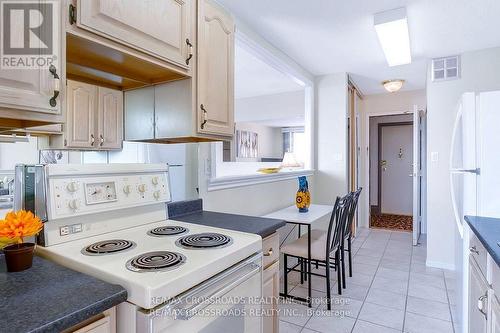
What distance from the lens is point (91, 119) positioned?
1422mm

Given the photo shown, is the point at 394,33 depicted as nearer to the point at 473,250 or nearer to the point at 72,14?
the point at 473,250

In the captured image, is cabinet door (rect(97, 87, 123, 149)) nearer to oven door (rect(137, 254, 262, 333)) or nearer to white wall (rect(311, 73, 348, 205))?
oven door (rect(137, 254, 262, 333))

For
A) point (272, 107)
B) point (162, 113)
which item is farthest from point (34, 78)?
point (272, 107)

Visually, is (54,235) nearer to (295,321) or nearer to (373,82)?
(295,321)

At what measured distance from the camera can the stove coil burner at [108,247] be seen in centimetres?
102

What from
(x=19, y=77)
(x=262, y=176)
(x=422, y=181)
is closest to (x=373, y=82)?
(x=422, y=181)

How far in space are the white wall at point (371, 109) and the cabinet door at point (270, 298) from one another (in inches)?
149

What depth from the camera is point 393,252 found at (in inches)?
144

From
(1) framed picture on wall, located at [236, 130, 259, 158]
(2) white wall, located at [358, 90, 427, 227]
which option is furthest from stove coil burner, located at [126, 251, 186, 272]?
(1) framed picture on wall, located at [236, 130, 259, 158]

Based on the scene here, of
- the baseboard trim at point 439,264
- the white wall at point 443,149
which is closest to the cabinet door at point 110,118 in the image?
the white wall at point 443,149

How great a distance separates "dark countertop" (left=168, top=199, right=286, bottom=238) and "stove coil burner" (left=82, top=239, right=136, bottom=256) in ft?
1.57

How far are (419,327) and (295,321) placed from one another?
89cm

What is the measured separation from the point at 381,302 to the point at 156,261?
86.6 inches

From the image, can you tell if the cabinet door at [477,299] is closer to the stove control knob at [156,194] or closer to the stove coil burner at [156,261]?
the stove coil burner at [156,261]
